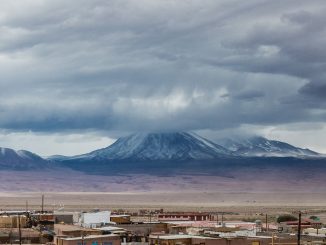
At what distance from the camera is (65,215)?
103 metres

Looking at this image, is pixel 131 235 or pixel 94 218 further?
pixel 94 218

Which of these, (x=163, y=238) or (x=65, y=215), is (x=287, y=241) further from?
(x=65, y=215)

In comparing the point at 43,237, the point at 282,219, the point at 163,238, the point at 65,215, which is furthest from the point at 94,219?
the point at 282,219

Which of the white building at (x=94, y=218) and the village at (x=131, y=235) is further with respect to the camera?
the white building at (x=94, y=218)

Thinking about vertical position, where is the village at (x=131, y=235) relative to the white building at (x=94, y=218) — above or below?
below

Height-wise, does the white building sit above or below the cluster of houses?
above

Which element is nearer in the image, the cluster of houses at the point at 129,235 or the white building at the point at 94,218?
the cluster of houses at the point at 129,235

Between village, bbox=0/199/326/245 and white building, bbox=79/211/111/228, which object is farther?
white building, bbox=79/211/111/228

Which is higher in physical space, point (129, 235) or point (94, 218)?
point (94, 218)

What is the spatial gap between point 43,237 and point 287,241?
2156cm

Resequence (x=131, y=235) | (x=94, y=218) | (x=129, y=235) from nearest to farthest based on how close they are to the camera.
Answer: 1. (x=129, y=235)
2. (x=131, y=235)
3. (x=94, y=218)

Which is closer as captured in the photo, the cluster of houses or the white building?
the cluster of houses

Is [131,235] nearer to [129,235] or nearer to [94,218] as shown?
[129,235]

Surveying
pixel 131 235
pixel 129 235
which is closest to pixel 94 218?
pixel 131 235
